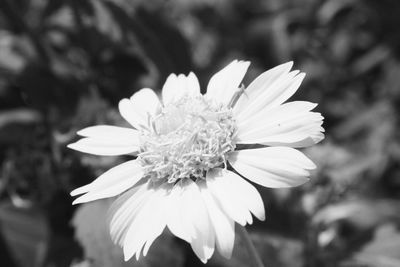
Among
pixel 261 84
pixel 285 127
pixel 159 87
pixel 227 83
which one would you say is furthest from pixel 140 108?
pixel 159 87

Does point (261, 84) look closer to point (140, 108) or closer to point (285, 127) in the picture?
point (285, 127)

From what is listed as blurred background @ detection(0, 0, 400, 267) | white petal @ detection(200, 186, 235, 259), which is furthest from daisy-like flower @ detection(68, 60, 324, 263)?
blurred background @ detection(0, 0, 400, 267)

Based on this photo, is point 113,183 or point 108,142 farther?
point 108,142

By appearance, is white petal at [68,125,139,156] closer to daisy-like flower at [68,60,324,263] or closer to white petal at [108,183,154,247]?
daisy-like flower at [68,60,324,263]

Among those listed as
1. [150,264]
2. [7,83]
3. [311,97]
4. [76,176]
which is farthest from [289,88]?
[7,83]

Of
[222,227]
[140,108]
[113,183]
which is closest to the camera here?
[222,227]

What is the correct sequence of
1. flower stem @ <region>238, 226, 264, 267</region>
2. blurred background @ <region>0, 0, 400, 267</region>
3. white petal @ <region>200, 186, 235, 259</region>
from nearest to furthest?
white petal @ <region>200, 186, 235, 259</region>, flower stem @ <region>238, 226, 264, 267</region>, blurred background @ <region>0, 0, 400, 267</region>
